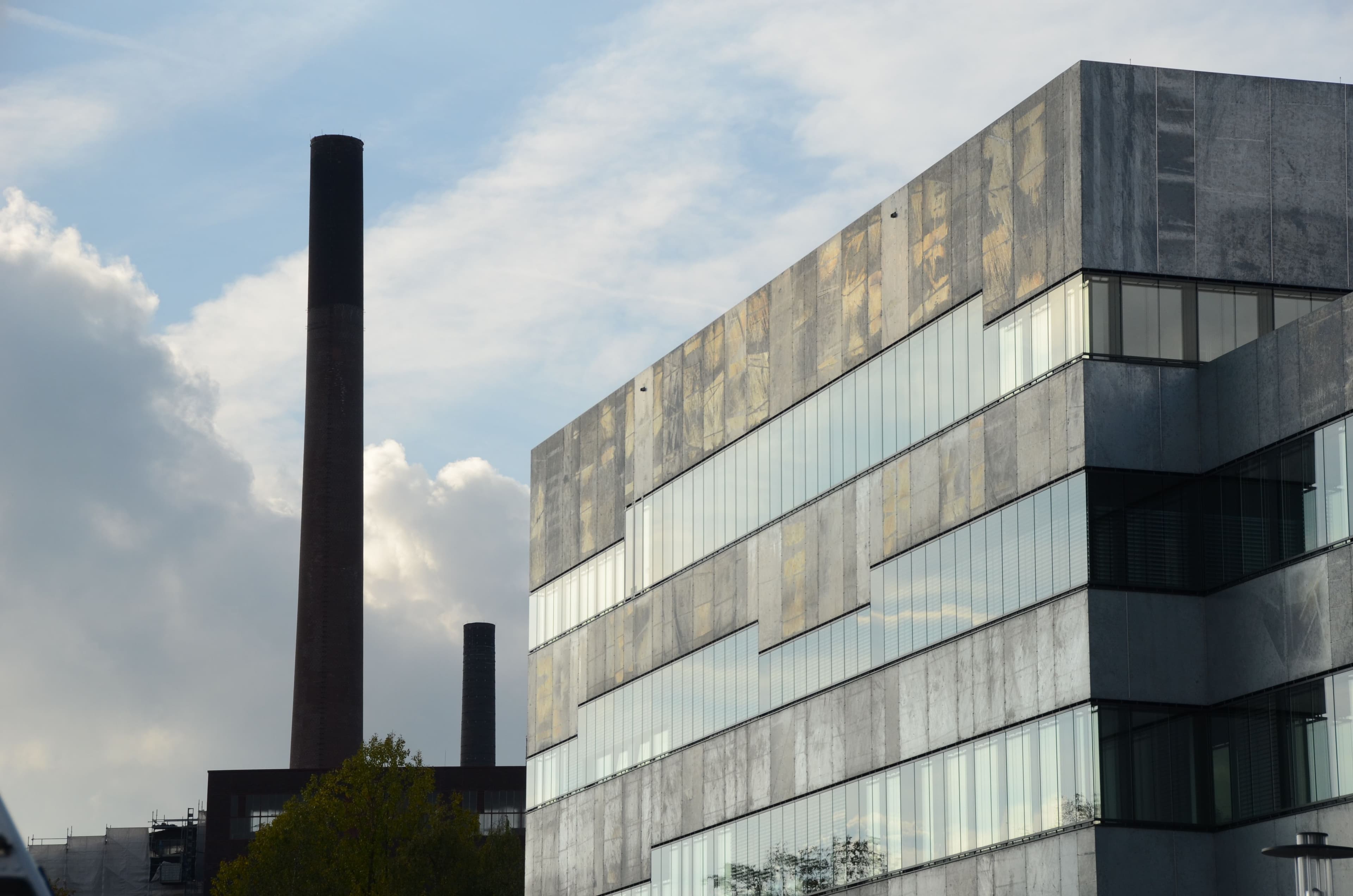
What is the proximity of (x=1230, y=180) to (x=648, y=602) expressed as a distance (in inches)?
1006

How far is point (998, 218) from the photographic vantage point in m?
45.8

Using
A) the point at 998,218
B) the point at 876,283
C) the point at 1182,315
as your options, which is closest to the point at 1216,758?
the point at 1182,315

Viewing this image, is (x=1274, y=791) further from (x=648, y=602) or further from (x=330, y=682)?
(x=330, y=682)

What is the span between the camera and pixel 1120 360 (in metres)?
42.6

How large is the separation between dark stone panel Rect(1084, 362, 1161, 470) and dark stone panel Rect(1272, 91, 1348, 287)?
3.97 meters

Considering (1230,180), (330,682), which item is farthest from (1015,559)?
(330,682)

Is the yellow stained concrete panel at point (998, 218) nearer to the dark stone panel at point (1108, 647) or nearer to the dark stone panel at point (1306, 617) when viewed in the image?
the dark stone panel at point (1108, 647)

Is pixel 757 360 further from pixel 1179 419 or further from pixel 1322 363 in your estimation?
pixel 1322 363

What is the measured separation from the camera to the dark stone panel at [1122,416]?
42062 millimetres

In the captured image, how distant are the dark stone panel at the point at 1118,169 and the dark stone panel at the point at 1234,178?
118 centimetres

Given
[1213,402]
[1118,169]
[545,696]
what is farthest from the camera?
[545,696]

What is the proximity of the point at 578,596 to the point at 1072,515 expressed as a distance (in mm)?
29294

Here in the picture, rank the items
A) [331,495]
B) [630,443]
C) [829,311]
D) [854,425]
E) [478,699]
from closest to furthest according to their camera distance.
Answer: [854,425] < [829,311] < [630,443] < [331,495] < [478,699]

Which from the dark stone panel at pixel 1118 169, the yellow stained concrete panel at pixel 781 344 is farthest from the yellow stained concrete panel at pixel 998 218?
the yellow stained concrete panel at pixel 781 344
